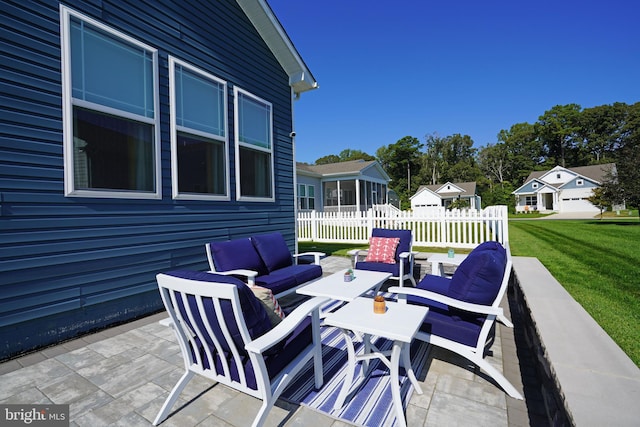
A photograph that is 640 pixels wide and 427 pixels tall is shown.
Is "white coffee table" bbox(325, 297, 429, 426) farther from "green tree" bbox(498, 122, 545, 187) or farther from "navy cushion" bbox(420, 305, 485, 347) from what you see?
"green tree" bbox(498, 122, 545, 187)

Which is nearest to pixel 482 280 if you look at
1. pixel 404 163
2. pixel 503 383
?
pixel 503 383

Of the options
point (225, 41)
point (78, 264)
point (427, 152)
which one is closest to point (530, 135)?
point (427, 152)

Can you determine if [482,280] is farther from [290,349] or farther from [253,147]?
[253,147]

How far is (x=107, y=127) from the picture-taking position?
3422 mm

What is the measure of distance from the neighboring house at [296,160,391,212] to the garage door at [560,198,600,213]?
23.2 metres

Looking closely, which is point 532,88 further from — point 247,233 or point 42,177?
point 42,177

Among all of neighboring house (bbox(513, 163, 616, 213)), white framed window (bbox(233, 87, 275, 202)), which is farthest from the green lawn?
neighboring house (bbox(513, 163, 616, 213))

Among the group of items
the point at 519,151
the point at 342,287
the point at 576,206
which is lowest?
the point at 342,287

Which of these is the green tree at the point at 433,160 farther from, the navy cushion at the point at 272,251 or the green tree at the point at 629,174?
the navy cushion at the point at 272,251

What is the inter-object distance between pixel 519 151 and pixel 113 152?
55.6 metres

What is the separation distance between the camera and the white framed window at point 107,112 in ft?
10.1

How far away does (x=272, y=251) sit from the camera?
4.54 metres

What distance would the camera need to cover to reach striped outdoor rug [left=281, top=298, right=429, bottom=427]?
1856 mm

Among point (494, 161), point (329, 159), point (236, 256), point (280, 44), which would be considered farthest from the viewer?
point (329, 159)
